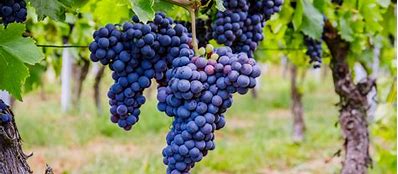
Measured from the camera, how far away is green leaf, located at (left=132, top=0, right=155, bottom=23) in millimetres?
1313

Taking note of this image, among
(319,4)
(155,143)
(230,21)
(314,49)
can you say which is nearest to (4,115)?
(230,21)

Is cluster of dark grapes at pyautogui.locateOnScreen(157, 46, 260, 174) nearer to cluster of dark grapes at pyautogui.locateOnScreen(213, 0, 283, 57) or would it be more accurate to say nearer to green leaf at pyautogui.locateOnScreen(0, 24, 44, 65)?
green leaf at pyautogui.locateOnScreen(0, 24, 44, 65)

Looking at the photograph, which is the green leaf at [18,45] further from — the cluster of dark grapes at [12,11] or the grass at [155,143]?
the grass at [155,143]

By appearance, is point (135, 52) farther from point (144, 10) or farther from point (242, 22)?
point (242, 22)

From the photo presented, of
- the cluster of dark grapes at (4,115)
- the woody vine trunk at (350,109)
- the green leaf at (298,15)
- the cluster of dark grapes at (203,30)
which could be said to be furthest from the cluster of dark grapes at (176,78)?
the woody vine trunk at (350,109)

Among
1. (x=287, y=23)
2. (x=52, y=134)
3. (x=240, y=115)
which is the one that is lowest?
(x=287, y=23)

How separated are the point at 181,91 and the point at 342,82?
85.7 inches

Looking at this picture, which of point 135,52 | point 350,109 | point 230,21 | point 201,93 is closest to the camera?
point 201,93

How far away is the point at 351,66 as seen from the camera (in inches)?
135

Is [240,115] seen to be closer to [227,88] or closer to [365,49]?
[365,49]

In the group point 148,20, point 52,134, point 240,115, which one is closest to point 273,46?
point 148,20

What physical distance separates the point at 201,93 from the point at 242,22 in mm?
532

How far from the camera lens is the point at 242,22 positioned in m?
1.73

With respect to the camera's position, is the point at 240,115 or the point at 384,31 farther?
the point at 240,115
